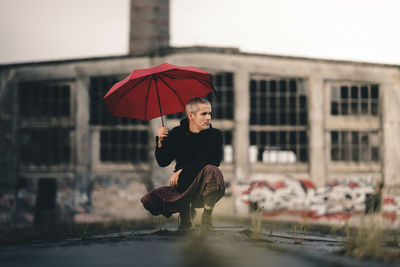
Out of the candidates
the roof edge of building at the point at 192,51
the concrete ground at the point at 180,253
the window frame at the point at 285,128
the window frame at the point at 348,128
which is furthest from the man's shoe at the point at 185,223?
the window frame at the point at 348,128

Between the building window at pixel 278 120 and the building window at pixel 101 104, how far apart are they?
4.84 m

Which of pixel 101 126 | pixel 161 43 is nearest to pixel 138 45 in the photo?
pixel 161 43

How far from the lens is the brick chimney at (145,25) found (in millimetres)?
23688

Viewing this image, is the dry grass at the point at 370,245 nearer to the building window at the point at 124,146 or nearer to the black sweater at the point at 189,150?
the black sweater at the point at 189,150

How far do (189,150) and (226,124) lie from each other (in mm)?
13109

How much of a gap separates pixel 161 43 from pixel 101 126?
6834 millimetres

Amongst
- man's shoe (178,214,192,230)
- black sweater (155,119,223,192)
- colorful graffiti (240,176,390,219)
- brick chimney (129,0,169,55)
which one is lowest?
colorful graffiti (240,176,390,219)

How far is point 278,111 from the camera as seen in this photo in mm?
18703

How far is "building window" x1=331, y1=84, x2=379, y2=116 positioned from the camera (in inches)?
756

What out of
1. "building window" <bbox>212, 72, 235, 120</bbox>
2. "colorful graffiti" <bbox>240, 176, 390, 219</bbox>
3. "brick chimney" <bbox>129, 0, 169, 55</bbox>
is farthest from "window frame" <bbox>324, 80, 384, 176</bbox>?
"brick chimney" <bbox>129, 0, 169, 55</bbox>

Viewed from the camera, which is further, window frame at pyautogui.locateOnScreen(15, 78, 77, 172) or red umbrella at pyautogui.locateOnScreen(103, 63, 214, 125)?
window frame at pyautogui.locateOnScreen(15, 78, 77, 172)

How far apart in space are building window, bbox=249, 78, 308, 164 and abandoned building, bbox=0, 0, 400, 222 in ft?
0.13

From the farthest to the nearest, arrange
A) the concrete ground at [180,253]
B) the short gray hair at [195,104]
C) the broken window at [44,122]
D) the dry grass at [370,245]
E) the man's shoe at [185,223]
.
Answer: the broken window at [44,122], the man's shoe at [185,223], the short gray hair at [195,104], the dry grass at [370,245], the concrete ground at [180,253]

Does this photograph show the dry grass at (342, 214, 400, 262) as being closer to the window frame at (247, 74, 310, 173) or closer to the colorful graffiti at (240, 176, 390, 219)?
the colorful graffiti at (240, 176, 390, 219)
